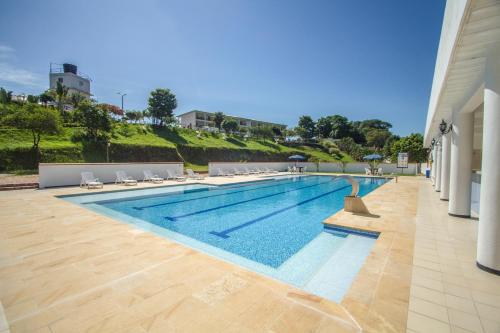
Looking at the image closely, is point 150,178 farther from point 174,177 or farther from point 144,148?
point 144,148

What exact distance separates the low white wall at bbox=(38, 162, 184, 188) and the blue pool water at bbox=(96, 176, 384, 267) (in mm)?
4218

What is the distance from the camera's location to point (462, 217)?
643cm

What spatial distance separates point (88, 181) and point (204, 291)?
437 inches

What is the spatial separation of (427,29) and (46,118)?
23.6m

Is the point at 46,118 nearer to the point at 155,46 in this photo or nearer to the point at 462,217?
the point at 155,46

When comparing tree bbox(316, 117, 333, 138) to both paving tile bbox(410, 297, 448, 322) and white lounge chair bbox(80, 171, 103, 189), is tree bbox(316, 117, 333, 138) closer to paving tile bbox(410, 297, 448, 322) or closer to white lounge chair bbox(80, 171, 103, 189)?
white lounge chair bbox(80, 171, 103, 189)

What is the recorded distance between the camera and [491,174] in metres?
3.12

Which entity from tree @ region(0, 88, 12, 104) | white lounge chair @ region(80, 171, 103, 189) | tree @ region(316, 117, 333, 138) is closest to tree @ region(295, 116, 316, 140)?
tree @ region(316, 117, 333, 138)

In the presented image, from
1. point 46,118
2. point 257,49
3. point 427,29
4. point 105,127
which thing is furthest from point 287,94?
point 46,118

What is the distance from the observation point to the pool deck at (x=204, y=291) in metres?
2.19

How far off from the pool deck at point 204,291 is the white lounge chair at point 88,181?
688 cm

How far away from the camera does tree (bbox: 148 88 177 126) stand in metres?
34.2

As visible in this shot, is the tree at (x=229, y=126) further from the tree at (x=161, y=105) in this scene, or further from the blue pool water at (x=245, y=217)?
the blue pool water at (x=245, y=217)

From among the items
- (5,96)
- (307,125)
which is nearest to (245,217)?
(5,96)
